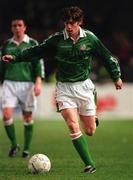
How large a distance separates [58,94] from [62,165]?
1.31 m

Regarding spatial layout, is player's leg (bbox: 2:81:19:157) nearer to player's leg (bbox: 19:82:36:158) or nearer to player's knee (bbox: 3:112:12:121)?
player's knee (bbox: 3:112:12:121)

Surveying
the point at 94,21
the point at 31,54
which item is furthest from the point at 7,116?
the point at 94,21

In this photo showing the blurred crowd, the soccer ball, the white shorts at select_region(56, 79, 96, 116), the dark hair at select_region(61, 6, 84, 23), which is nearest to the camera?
the dark hair at select_region(61, 6, 84, 23)

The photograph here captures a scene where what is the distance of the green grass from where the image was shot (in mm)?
9734

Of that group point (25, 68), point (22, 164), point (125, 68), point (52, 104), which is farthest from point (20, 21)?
point (125, 68)

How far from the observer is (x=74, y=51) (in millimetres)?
10039

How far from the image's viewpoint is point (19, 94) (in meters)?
12.9

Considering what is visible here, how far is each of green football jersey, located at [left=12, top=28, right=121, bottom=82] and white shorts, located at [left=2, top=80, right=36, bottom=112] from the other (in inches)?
106

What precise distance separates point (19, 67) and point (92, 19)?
14577mm

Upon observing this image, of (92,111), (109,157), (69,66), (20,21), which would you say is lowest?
(109,157)

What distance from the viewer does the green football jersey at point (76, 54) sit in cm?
1003

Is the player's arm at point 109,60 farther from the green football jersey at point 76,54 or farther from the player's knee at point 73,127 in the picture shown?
the player's knee at point 73,127

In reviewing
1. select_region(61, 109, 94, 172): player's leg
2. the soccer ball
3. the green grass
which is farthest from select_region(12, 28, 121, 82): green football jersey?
the green grass

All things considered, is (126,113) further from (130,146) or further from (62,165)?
(62,165)
